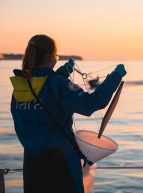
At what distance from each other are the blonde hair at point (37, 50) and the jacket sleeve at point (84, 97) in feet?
0.76

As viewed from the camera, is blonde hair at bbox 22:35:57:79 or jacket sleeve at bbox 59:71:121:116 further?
blonde hair at bbox 22:35:57:79

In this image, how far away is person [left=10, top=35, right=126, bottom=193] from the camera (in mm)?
1846

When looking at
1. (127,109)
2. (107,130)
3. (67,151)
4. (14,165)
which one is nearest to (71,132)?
(67,151)

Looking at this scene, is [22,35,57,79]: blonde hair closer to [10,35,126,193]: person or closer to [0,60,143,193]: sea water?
[10,35,126,193]: person

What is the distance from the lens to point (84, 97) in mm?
1840

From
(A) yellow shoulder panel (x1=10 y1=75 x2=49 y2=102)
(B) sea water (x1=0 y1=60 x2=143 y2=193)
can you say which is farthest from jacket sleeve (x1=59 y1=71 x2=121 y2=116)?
(B) sea water (x1=0 y1=60 x2=143 y2=193)

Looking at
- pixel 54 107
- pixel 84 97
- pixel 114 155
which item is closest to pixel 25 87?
pixel 54 107

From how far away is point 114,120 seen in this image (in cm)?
1336

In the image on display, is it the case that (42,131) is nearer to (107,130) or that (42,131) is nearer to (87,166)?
(87,166)

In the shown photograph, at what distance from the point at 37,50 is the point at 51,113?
0.36 meters

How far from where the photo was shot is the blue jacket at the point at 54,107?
184 centimetres

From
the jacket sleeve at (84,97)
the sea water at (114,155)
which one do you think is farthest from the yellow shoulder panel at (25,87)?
the sea water at (114,155)

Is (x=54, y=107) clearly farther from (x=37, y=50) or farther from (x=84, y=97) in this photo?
(x=37, y=50)

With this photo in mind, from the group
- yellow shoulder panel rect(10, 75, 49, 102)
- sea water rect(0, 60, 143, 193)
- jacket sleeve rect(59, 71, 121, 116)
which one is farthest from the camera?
sea water rect(0, 60, 143, 193)
